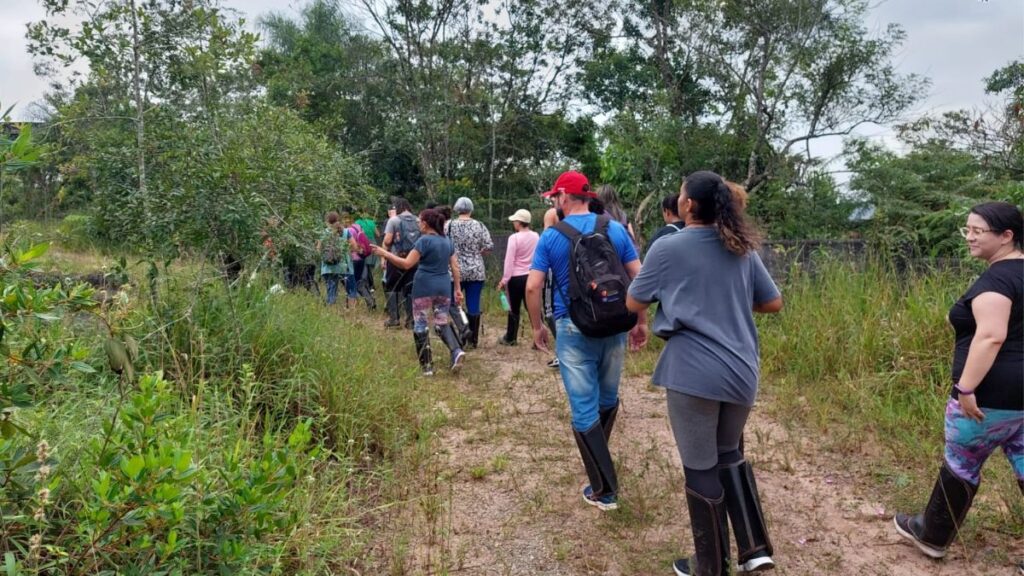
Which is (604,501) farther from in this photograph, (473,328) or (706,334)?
(473,328)

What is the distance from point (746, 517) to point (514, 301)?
17.0ft

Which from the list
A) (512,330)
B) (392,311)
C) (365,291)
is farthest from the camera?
(365,291)

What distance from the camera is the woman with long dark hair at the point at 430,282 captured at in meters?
6.63

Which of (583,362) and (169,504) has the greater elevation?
(583,362)

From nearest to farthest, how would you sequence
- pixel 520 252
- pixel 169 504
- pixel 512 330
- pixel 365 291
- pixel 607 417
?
pixel 169 504, pixel 607 417, pixel 520 252, pixel 512 330, pixel 365 291

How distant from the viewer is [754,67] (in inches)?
546

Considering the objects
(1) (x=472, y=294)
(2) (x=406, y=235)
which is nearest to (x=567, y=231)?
(1) (x=472, y=294)

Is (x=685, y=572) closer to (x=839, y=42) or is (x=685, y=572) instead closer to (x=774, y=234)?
(x=774, y=234)

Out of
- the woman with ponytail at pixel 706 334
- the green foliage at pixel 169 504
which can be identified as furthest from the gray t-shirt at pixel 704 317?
the green foliage at pixel 169 504

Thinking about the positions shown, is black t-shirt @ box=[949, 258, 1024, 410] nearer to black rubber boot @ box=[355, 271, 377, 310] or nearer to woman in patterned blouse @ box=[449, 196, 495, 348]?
woman in patterned blouse @ box=[449, 196, 495, 348]

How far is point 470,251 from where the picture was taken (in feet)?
26.6

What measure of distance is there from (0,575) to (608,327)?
2569 millimetres

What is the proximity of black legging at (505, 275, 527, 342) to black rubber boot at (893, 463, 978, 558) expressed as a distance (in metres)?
4.70

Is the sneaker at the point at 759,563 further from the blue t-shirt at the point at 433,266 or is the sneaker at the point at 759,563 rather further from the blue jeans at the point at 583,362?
the blue t-shirt at the point at 433,266
